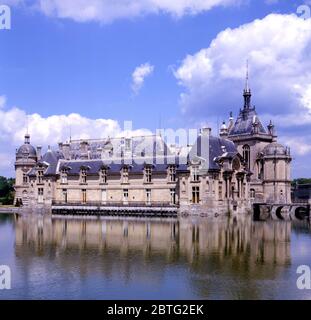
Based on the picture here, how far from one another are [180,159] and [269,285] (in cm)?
4087

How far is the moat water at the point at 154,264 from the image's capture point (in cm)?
1869

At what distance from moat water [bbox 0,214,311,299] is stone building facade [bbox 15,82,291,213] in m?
18.7

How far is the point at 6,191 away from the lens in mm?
106062

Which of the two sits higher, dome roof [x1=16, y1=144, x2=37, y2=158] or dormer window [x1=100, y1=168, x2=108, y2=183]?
dome roof [x1=16, y1=144, x2=37, y2=158]

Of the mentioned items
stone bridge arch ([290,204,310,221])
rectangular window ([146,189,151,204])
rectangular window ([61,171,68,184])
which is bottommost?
stone bridge arch ([290,204,310,221])

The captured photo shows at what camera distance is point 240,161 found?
62.0 metres

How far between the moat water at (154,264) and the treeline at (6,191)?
54.6m

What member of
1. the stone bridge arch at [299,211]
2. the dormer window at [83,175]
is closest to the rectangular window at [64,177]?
the dormer window at [83,175]

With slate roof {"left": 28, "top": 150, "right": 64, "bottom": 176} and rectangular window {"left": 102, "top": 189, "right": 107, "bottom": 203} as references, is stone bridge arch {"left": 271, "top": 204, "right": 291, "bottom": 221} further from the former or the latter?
slate roof {"left": 28, "top": 150, "right": 64, "bottom": 176}

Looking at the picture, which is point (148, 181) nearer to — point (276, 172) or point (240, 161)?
point (240, 161)

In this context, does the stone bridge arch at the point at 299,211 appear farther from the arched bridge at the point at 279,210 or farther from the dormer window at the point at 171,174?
the dormer window at the point at 171,174

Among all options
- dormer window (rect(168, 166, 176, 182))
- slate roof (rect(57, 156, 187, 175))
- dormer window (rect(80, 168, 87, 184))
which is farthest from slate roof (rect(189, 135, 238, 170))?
dormer window (rect(80, 168, 87, 184))

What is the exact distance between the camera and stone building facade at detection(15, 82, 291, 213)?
189 feet
